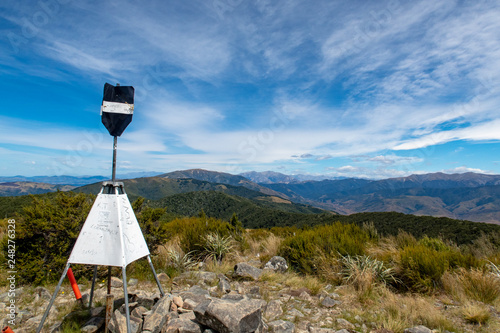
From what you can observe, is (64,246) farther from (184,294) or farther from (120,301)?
(184,294)

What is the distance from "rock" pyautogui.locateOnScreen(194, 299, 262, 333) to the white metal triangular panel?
1.27 metres

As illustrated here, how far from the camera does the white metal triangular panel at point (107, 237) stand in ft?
10.2

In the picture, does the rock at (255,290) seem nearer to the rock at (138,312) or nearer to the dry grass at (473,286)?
the rock at (138,312)

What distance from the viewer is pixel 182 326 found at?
319 cm

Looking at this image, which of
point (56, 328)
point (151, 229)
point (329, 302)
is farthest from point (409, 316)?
point (151, 229)

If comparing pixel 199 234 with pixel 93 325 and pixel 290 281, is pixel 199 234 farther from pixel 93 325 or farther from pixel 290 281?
pixel 93 325

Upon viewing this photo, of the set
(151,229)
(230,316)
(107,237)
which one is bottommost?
(230,316)

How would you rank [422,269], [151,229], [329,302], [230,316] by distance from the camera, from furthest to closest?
[151,229] < [422,269] < [329,302] < [230,316]

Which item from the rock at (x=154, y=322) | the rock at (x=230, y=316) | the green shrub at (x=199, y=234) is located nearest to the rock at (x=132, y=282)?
the green shrub at (x=199, y=234)

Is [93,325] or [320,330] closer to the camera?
[93,325]

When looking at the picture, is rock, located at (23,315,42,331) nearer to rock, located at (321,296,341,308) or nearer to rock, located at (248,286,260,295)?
rock, located at (248,286,260,295)

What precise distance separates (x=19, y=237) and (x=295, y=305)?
19.7 ft

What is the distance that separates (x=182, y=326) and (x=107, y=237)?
160 cm

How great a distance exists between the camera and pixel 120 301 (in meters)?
3.82
